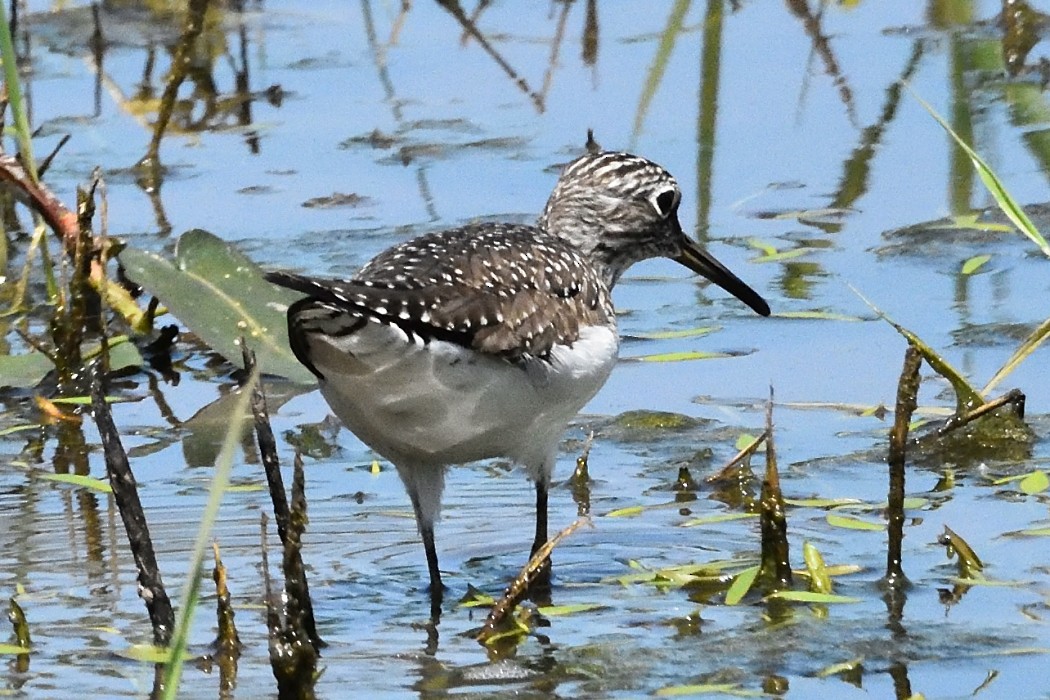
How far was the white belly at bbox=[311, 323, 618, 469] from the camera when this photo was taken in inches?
210

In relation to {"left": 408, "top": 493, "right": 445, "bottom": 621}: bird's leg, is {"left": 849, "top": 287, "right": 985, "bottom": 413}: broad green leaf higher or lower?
higher

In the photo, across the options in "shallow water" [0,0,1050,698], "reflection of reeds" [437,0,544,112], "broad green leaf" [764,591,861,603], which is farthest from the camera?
→ "reflection of reeds" [437,0,544,112]

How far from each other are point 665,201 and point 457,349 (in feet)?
6.58

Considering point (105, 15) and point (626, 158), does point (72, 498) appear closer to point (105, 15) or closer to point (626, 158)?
point (626, 158)

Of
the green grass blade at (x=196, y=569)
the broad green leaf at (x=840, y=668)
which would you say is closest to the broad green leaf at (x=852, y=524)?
the broad green leaf at (x=840, y=668)

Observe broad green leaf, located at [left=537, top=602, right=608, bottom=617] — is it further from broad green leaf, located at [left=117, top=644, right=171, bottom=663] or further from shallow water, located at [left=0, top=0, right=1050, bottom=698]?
broad green leaf, located at [left=117, top=644, right=171, bottom=663]

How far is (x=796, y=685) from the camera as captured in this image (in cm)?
483

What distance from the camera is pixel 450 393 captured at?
5504 mm

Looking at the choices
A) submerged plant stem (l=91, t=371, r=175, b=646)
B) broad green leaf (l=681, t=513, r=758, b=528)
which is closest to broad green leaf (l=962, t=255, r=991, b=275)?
broad green leaf (l=681, t=513, r=758, b=528)

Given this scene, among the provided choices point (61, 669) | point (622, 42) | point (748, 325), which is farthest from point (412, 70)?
point (61, 669)

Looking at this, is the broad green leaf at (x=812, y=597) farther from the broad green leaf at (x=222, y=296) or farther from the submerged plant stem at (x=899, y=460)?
the broad green leaf at (x=222, y=296)

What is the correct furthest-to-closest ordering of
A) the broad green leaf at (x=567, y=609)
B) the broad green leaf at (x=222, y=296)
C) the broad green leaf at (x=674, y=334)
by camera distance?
the broad green leaf at (x=674, y=334)
the broad green leaf at (x=222, y=296)
the broad green leaf at (x=567, y=609)

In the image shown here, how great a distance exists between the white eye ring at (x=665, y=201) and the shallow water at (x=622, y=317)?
2.06ft

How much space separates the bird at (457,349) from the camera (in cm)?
527
